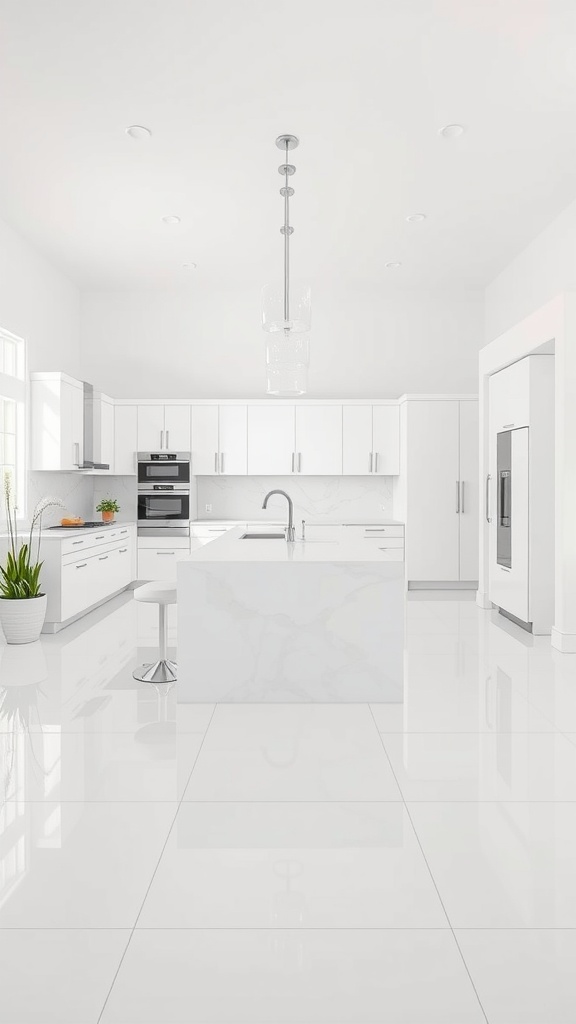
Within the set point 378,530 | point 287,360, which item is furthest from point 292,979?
point 378,530

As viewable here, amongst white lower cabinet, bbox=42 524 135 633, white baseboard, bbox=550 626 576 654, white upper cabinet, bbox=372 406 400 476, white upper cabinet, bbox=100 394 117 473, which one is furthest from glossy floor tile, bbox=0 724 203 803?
white upper cabinet, bbox=372 406 400 476

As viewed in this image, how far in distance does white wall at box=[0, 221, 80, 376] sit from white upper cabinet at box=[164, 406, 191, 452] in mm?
1214

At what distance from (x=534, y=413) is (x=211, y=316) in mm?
4227

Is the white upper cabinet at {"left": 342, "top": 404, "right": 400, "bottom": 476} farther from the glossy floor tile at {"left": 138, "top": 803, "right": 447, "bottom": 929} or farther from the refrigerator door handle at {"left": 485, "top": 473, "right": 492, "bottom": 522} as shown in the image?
the glossy floor tile at {"left": 138, "top": 803, "right": 447, "bottom": 929}

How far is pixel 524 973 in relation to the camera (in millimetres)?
1516

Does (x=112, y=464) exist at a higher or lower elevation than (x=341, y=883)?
higher

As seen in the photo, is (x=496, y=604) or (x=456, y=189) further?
(x=496, y=604)

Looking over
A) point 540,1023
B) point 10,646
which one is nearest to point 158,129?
point 10,646

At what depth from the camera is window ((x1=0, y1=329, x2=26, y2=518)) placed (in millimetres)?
5930

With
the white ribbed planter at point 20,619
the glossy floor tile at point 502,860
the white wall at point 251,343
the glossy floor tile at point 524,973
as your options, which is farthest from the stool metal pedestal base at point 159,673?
the white wall at point 251,343

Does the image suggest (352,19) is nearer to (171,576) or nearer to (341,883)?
(341,883)

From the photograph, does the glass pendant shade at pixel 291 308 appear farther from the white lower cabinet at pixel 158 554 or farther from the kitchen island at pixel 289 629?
the white lower cabinet at pixel 158 554

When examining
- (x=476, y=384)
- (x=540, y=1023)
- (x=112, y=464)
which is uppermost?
(x=476, y=384)

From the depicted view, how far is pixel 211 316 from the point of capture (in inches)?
316
